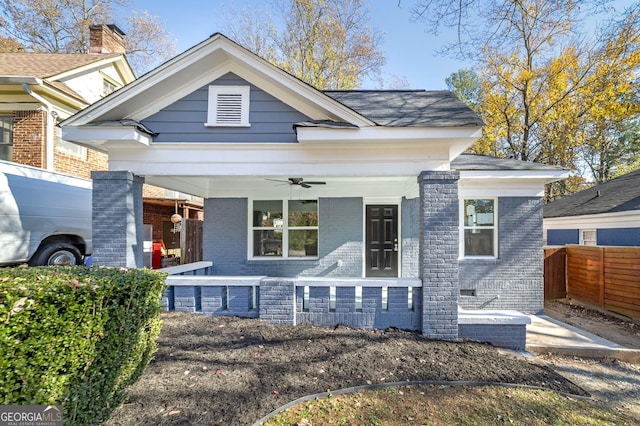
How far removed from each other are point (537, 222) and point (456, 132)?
4141 mm

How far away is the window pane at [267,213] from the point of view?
796 cm

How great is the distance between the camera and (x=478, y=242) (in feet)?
24.1

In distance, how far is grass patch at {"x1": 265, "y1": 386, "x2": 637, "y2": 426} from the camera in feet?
9.34

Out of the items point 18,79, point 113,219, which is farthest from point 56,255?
point 18,79

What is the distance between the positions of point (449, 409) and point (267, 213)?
236 inches

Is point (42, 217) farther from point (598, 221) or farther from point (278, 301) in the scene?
point (598, 221)

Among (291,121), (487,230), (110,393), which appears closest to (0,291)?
(110,393)

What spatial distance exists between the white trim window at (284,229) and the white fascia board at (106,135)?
3543mm

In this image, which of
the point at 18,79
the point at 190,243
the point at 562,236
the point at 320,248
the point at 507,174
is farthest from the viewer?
the point at 562,236

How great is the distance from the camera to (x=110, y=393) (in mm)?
2438

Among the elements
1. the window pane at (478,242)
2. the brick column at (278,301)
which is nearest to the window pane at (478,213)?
the window pane at (478,242)

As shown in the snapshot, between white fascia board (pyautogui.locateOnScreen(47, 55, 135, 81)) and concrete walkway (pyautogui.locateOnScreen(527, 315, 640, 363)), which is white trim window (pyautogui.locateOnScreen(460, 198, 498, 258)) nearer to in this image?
concrete walkway (pyautogui.locateOnScreen(527, 315, 640, 363))

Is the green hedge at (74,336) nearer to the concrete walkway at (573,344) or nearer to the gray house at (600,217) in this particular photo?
the concrete walkway at (573,344)

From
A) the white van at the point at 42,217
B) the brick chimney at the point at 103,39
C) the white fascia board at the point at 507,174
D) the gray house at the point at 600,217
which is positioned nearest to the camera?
the white van at the point at 42,217
